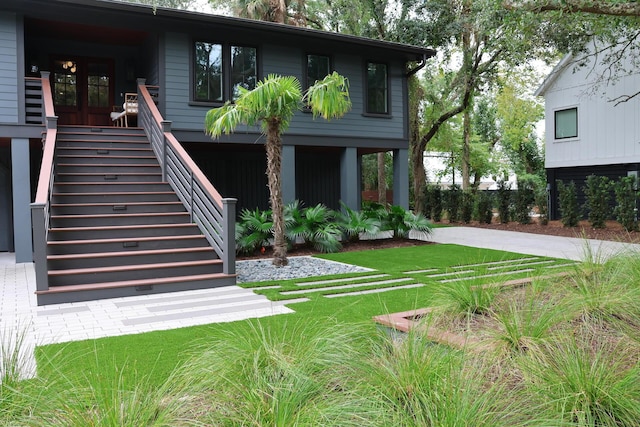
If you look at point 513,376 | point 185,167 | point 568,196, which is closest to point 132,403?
point 513,376

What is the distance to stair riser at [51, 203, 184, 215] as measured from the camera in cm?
795

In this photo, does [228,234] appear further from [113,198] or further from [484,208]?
[484,208]

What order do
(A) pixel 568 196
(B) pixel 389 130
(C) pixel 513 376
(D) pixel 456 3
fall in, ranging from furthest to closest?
(D) pixel 456 3 → (A) pixel 568 196 → (B) pixel 389 130 → (C) pixel 513 376

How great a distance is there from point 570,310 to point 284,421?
2448 mm

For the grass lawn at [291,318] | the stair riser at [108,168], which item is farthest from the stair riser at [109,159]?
the grass lawn at [291,318]

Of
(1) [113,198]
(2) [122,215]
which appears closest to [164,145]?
(1) [113,198]

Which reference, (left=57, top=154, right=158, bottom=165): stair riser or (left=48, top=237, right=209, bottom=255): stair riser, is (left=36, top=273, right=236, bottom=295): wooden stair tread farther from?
(left=57, top=154, right=158, bottom=165): stair riser

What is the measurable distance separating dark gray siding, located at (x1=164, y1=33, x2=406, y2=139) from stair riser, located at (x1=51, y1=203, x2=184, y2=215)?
284cm

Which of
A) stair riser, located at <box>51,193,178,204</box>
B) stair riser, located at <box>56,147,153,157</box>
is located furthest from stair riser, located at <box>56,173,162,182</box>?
stair riser, located at <box>56,147,153,157</box>

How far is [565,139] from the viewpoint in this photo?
17.4 meters

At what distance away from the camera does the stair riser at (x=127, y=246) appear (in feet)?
23.0

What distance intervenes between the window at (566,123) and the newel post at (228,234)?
556 inches

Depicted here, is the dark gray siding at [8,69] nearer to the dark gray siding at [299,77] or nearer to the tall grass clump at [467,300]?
the dark gray siding at [299,77]

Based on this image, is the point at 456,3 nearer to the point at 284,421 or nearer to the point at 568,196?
the point at 568,196
